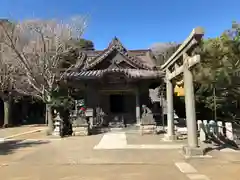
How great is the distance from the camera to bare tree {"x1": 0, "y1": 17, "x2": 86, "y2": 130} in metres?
18.6

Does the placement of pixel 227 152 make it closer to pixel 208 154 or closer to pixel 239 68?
pixel 208 154

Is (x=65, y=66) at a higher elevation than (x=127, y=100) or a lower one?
higher

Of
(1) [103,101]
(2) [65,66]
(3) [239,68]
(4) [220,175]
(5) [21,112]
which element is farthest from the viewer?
(5) [21,112]

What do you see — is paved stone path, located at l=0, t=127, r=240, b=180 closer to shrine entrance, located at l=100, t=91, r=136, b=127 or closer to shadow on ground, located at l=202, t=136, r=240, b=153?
shadow on ground, located at l=202, t=136, r=240, b=153

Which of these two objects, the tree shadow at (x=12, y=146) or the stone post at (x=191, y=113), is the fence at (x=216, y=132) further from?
the tree shadow at (x=12, y=146)

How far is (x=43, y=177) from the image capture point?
5676 millimetres

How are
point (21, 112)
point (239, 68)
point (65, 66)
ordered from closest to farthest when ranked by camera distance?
1. point (239, 68)
2. point (65, 66)
3. point (21, 112)

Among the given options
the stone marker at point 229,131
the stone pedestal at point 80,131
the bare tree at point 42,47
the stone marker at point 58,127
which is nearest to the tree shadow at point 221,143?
the stone marker at point 229,131

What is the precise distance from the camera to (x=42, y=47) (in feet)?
63.7

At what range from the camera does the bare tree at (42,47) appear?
1856cm

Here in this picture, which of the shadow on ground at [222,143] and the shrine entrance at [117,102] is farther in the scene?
the shrine entrance at [117,102]

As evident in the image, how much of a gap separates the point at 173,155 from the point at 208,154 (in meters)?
1.05

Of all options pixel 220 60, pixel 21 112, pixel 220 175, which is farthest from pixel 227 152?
pixel 21 112

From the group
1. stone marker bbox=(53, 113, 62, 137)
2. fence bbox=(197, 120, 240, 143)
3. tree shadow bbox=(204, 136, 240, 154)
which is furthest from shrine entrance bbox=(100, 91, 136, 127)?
tree shadow bbox=(204, 136, 240, 154)
